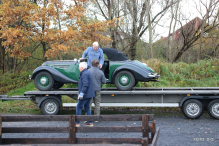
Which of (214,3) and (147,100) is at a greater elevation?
(214,3)

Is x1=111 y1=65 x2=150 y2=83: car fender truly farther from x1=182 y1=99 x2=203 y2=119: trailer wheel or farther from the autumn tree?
the autumn tree

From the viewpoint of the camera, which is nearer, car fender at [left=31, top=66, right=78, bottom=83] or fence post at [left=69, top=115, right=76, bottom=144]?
fence post at [left=69, top=115, right=76, bottom=144]

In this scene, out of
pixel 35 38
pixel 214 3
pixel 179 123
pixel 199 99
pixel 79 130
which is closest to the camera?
pixel 79 130

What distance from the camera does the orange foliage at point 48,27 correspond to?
1209 centimetres

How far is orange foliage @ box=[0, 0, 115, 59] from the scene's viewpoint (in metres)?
12.1

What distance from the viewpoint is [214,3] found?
15609mm

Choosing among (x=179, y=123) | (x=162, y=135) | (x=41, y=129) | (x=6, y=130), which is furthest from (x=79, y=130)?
(x=179, y=123)

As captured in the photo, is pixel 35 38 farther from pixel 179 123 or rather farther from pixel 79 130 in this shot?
pixel 79 130

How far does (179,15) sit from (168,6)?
1.11 metres

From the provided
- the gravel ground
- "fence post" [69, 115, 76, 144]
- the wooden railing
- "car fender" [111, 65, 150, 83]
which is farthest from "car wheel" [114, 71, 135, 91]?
"fence post" [69, 115, 76, 144]

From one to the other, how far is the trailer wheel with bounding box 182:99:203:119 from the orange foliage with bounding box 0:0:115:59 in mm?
6685

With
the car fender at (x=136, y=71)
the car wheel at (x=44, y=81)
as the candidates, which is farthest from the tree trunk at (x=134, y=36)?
the car wheel at (x=44, y=81)

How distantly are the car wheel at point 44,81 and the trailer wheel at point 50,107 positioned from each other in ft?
1.68

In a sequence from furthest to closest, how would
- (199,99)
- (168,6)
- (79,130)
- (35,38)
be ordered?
(168,6) < (35,38) < (199,99) < (79,130)
